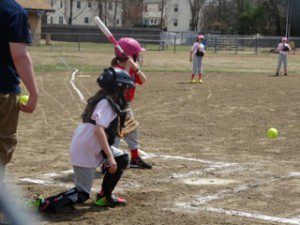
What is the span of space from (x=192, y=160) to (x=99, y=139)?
3.03m

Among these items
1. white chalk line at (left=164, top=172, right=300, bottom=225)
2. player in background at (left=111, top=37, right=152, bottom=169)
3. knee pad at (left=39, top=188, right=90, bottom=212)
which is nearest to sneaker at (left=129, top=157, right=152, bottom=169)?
player in background at (left=111, top=37, right=152, bottom=169)

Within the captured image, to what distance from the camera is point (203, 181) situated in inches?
267

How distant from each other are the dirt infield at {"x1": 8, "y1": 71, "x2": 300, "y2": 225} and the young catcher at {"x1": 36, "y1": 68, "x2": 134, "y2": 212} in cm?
17

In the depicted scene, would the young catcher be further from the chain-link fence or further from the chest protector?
the chain-link fence

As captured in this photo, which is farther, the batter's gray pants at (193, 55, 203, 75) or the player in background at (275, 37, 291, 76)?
the player in background at (275, 37, 291, 76)

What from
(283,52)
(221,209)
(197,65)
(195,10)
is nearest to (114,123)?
(221,209)

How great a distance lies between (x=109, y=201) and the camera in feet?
18.6

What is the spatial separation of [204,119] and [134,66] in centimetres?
540

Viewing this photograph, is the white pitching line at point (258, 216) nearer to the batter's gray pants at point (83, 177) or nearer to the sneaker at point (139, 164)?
the batter's gray pants at point (83, 177)

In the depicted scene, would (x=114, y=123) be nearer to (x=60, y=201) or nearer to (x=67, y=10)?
(x=60, y=201)

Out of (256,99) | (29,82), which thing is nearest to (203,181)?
(29,82)

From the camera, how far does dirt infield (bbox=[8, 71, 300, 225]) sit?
5500 millimetres

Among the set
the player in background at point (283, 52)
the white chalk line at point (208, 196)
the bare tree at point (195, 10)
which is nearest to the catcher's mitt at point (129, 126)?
the white chalk line at point (208, 196)

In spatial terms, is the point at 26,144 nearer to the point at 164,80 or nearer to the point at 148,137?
the point at 148,137
